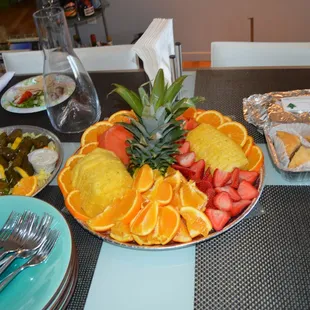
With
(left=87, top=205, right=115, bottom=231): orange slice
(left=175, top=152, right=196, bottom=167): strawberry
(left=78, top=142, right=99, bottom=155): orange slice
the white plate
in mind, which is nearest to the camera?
(left=87, top=205, right=115, bottom=231): orange slice

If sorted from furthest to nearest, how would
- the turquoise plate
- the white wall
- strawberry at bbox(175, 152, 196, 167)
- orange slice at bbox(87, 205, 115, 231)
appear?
the white wall → strawberry at bbox(175, 152, 196, 167) → orange slice at bbox(87, 205, 115, 231) → the turquoise plate

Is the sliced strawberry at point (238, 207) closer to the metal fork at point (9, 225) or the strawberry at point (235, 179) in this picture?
the strawberry at point (235, 179)

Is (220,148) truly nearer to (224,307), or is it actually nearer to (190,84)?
(224,307)

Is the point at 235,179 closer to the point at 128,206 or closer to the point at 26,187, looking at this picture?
the point at 128,206

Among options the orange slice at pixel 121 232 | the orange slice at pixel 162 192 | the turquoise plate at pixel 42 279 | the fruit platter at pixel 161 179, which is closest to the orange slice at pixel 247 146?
the fruit platter at pixel 161 179

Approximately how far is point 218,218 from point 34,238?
1.22ft

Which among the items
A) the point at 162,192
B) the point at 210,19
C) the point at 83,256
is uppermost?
the point at 162,192

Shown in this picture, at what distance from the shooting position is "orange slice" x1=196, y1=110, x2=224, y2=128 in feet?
3.40

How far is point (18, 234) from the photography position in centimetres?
80

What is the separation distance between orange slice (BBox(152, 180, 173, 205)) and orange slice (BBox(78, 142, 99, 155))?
0.25 meters

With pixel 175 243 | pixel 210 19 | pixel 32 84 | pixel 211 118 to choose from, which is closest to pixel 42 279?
pixel 175 243

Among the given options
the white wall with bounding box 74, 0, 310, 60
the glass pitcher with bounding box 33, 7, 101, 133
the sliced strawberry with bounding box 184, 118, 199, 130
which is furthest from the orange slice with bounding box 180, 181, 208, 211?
the white wall with bounding box 74, 0, 310, 60

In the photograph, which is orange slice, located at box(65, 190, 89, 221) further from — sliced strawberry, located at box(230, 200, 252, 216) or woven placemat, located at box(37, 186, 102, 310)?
sliced strawberry, located at box(230, 200, 252, 216)

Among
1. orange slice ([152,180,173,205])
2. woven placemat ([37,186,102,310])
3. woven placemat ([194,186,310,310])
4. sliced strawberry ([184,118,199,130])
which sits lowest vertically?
woven placemat ([37,186,102,310])
